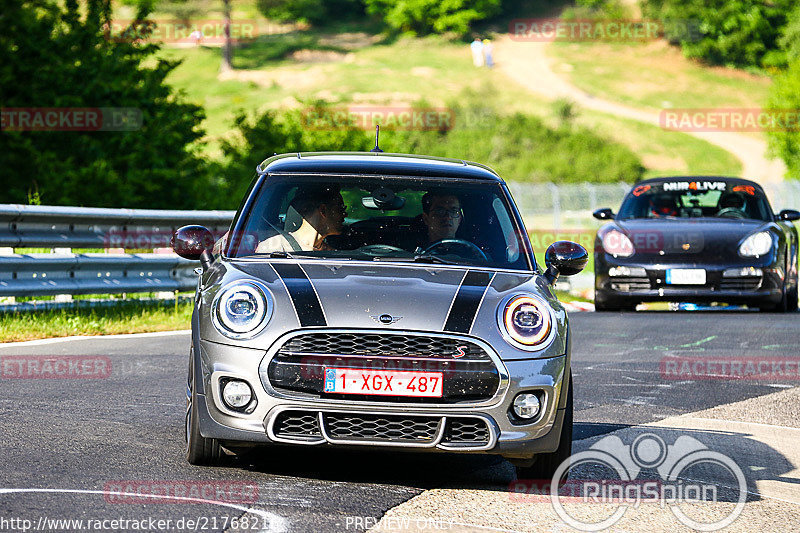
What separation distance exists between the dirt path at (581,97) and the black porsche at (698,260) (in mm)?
53232

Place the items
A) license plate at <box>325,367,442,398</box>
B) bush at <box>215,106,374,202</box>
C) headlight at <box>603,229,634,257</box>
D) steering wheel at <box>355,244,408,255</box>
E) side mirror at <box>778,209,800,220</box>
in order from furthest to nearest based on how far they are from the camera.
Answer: bush at <box>215,106,374,202</box>
side mirror at <box>778,209,800,220</box>
headlight at <box>603,229,634,257</box>
steering wheel at <box>355,244,408,255</box>
license plate at <box>325,367,442,398</box>

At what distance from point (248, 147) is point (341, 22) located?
92.7 meters

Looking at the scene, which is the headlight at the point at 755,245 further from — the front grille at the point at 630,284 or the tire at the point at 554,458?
the tire at the point at 554,458

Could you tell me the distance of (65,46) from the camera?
24641 mm

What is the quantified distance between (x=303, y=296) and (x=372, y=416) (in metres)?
0.62

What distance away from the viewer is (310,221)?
678cm

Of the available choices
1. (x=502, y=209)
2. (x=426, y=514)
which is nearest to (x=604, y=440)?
(x=502, y=209)

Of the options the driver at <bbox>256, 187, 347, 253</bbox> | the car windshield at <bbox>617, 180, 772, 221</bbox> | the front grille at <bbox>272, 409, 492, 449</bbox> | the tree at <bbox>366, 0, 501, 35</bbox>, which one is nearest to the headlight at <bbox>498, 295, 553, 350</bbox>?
the front grille at <bbox>272, 409, 492, 449</bbox>

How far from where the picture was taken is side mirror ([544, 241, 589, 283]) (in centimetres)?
673

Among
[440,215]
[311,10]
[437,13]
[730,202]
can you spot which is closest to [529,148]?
[437,13]

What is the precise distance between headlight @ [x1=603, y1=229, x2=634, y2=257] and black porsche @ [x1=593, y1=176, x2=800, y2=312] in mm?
11

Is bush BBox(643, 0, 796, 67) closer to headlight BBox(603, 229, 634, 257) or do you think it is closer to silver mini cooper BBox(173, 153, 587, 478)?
headlight BBox(603, 229, 634, 257)

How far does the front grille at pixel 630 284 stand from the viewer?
14.9 m

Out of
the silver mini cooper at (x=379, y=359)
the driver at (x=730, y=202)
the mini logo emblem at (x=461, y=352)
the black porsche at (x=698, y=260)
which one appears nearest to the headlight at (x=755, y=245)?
the black porsche at (x=698, y=260)
